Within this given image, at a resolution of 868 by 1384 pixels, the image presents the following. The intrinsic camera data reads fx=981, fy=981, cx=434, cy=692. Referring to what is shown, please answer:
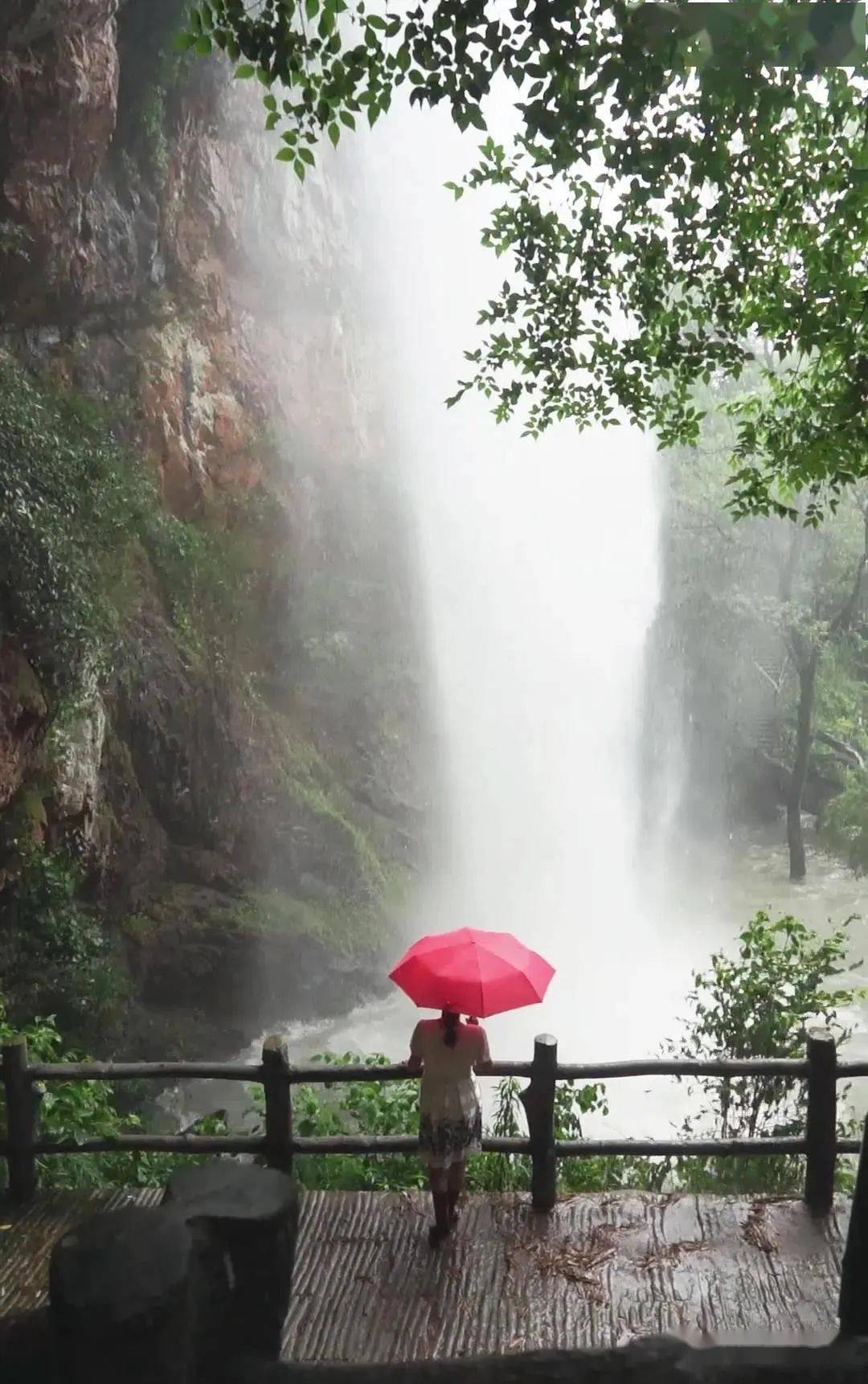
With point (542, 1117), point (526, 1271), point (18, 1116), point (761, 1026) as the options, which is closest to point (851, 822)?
point (761, 1026)

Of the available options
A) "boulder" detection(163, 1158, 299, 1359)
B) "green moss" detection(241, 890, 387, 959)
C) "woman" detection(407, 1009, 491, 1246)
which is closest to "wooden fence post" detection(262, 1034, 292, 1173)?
"woman" detection(407, 1009, 491, 1246)

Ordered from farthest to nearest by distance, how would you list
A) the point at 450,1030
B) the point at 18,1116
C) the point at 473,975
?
the point at 18,1116
the point at 450,1030
the point at 473,975

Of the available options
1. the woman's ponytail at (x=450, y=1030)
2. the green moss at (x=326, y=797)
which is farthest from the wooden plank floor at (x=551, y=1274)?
the green moss at (x=326, y=797)

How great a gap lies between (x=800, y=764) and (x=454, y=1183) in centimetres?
1834

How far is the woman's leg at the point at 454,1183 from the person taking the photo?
13.7ft

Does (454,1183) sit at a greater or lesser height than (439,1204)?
greater

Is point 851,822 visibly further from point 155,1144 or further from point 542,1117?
point 155,1144

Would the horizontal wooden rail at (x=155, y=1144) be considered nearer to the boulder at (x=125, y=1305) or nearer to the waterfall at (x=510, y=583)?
the boulder at (x=125, y=1305)

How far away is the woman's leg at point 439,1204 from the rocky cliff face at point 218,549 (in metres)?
6.46

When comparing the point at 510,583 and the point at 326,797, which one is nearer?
the point at 326,797

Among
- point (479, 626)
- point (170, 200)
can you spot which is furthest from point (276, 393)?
point (479, 626)

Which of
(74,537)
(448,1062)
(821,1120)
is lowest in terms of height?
(821,1120)

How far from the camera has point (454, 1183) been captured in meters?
4.21

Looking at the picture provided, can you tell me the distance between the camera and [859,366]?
5.55 meters
